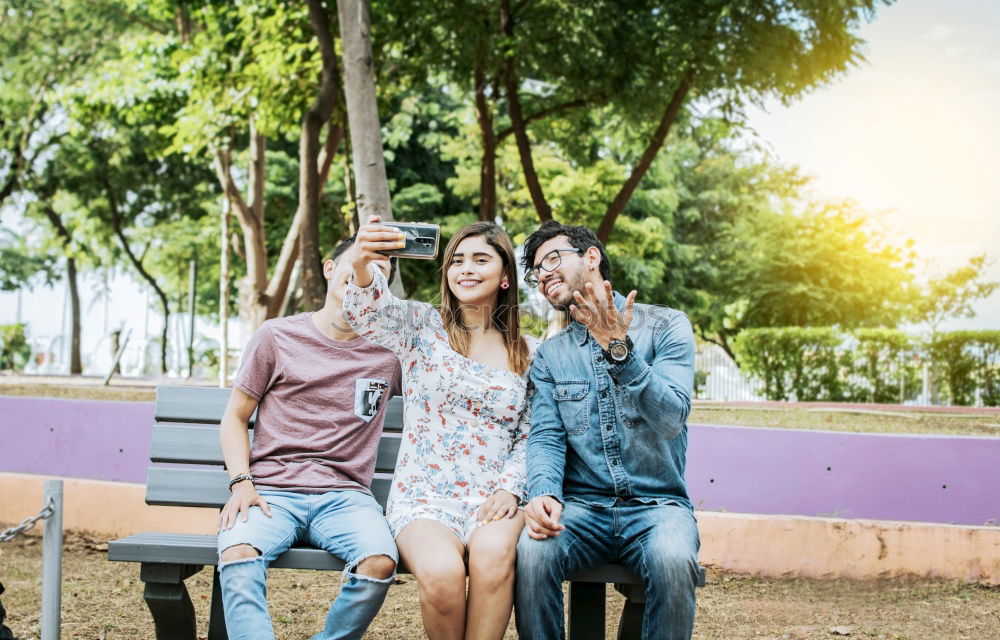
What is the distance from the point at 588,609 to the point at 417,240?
58.3 inches

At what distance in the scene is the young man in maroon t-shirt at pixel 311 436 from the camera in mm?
3104

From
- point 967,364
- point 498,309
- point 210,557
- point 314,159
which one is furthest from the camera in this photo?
point 967,364

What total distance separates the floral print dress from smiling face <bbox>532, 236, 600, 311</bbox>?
0.34 metres

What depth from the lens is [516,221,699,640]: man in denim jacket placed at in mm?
2883

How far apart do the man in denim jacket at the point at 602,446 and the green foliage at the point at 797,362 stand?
42.2 ft

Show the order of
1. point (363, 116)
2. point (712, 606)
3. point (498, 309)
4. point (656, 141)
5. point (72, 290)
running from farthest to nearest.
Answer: point (72, 290)
point (656, 141)
point (363, 116)
point (712, 606)
point (498, 309)

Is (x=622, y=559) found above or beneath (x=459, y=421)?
beneath

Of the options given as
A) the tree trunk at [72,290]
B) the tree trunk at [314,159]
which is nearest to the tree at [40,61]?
the tree trunk at [72,290]

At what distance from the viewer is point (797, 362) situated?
50.8ft

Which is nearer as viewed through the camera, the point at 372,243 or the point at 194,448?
the point at 372,243

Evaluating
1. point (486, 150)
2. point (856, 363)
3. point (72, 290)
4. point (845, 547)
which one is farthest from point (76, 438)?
point (72, 290)

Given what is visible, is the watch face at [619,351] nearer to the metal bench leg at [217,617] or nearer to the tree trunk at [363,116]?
the metal bench leg at [217,617]

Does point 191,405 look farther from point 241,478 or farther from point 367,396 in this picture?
point 367,396

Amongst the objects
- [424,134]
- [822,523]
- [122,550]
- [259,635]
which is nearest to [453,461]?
[259,635]
